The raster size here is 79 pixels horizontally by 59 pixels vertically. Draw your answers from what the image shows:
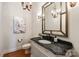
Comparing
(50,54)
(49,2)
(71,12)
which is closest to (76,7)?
(71,12)

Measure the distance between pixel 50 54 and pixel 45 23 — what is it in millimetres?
455

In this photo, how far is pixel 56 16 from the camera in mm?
1376

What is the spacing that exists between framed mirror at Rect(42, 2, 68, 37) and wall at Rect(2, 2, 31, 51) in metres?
0.24

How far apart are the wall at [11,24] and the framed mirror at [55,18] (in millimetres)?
Answer: 243

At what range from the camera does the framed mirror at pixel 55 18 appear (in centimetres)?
130

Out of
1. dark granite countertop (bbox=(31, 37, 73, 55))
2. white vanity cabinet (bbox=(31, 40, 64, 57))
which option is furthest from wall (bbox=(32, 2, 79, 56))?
white vanity cabinet (bbox=(31, 40, 64, 57))

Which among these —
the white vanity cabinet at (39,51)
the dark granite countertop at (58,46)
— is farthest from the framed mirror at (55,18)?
the white vanity cabinet at (39,51)

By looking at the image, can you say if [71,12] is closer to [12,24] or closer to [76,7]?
[76,7]

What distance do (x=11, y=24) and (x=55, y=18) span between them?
24.3 inches

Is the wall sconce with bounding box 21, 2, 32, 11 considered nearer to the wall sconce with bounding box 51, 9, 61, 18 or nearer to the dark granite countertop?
the wall sconce with bounding box 51, 9, 61, 18

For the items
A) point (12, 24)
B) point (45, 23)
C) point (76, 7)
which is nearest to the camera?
point (76, 7)

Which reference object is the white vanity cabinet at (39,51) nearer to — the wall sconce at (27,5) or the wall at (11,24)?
the wall at (11,24)

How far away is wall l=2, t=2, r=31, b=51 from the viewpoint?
4.24ft

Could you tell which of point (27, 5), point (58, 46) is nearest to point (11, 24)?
point (27, 5)
